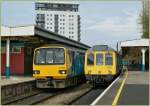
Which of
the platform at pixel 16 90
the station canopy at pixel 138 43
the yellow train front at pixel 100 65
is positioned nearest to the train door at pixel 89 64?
the yellow train front at pixel 100 65

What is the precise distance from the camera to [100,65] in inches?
1069

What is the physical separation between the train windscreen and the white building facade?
119 m

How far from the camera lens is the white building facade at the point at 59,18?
483 ft

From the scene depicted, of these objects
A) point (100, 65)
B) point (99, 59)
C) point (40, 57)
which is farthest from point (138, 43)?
point (40, 57)

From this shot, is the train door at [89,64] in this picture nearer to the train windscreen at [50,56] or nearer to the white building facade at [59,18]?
the train windscreen at [50,56]

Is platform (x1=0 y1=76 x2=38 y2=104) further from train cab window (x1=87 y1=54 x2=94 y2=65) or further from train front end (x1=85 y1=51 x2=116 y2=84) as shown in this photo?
train cab window (x1=87 y1=54 x2=94 y2=65)

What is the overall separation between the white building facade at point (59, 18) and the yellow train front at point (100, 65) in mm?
115275

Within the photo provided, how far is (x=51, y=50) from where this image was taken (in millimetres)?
23734

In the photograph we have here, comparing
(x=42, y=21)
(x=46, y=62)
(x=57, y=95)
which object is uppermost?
(x=42, y=21)

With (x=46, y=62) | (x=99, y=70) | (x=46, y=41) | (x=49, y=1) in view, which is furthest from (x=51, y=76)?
(x=49, y=1)

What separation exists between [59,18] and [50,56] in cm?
13083

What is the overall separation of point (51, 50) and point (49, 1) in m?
140

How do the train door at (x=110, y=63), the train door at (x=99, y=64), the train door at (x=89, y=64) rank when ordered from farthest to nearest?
the train door at (x=89, y=64)
the train door at (x=110, y=63)
the train door at (x=99, y=64)

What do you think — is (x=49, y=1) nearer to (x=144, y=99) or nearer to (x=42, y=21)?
(x=42, y=21)
